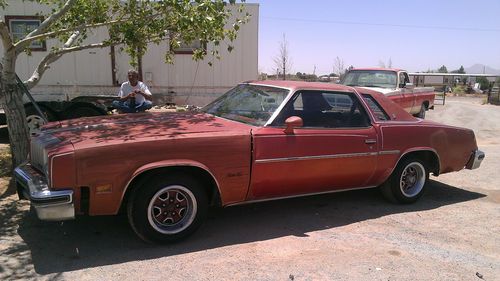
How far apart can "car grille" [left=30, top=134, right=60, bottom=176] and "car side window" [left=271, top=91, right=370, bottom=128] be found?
7.43ft

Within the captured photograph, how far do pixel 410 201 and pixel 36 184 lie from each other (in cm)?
429

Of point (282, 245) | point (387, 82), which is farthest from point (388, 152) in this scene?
point (387, 82)

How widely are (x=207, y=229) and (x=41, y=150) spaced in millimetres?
1771

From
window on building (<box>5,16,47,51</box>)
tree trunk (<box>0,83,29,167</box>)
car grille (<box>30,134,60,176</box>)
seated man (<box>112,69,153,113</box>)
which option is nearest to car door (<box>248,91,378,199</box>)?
car grille (<box>30,134,60,176</box>)

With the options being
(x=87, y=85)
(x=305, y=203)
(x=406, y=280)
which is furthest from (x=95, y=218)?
(x=87, y=85)

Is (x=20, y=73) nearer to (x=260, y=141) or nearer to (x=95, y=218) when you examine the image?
(x=95, y=218)

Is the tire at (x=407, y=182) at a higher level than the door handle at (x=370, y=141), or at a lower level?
lower

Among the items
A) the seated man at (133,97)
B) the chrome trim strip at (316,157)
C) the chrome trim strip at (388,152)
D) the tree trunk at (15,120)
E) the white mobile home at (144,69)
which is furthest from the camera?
Answer: the white mobile home at (144,69)

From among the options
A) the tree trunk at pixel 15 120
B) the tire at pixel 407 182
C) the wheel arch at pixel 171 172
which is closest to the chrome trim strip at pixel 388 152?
the tire at pixel 407 182

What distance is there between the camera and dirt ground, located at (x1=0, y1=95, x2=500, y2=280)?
384 cm

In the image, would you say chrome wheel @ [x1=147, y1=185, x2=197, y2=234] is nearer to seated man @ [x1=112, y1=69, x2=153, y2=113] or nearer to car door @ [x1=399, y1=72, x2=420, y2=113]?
seated man @ [x1=112, y1=69, x2=153, y2=113]

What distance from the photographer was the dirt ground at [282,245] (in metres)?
3.84

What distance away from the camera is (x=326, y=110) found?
17.5 feet

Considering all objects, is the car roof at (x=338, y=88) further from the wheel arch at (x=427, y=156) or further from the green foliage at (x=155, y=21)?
the green foliage at (x=155, y=21)
